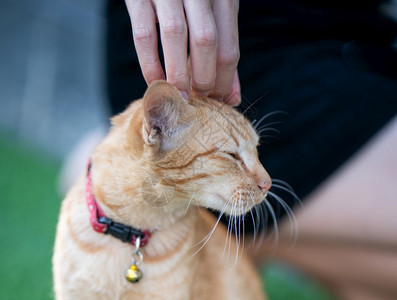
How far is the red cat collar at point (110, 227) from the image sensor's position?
3.68 feet

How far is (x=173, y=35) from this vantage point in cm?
93

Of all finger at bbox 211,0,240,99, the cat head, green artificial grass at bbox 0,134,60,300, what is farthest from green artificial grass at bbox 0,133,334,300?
finger at bbox 211,0,240,99

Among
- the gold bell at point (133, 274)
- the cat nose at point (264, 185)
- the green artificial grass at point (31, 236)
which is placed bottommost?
the green artificial grass at point (31, 236)

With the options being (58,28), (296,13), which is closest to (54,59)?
(58,28)

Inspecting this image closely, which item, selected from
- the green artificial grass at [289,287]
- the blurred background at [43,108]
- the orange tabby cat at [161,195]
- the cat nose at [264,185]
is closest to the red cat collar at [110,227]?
the orange tabby cat at [161,195]

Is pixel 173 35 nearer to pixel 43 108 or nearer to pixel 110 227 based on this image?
pixel 110 227

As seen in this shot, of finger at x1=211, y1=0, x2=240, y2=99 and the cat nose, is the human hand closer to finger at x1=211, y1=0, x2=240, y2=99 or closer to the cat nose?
finger at x1=211, y1=0, x2=240, y2=99

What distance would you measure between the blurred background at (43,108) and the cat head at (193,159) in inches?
40.0

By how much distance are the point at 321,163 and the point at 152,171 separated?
0.53m

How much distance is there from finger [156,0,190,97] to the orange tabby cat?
0.06 meters

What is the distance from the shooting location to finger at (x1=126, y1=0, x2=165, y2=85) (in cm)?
94

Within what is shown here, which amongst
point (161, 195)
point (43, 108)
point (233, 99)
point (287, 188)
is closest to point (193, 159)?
point (161, 195)

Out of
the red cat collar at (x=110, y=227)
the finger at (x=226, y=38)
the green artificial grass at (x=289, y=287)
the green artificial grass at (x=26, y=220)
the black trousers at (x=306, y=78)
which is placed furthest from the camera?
the green artificial grass at (x=289, y=287)

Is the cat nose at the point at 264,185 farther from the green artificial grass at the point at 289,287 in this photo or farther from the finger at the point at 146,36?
the green artificial grass at the point at 289,287
